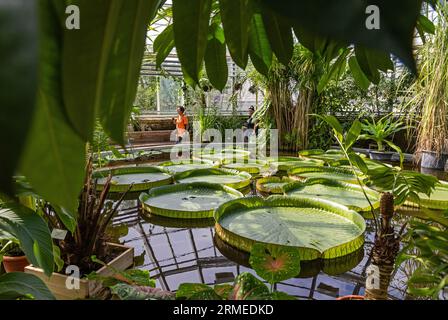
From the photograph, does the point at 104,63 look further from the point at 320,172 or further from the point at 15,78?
the point at 320,172

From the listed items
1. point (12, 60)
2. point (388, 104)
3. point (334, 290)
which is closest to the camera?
point (12, 60)

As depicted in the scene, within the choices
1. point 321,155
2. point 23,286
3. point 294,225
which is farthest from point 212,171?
point 23,286

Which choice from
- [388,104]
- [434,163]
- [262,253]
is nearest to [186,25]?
[262,253]

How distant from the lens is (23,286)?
3.10 ft

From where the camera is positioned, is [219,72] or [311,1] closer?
[311,1]

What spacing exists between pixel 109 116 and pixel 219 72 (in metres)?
0.29

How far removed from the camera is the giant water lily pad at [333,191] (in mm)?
3082

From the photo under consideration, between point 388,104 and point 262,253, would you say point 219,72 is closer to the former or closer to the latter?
point 262,253

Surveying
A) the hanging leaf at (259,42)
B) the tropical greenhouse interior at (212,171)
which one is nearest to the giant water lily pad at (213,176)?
the tropical greenhouse interior at (212,171)

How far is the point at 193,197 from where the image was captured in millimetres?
3217

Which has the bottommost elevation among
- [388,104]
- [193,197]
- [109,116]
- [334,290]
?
[334,290]

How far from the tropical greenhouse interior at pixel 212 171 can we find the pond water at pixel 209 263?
0.04 feet

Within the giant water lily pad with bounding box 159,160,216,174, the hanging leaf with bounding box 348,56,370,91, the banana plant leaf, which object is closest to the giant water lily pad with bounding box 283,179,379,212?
the banana plant leaf

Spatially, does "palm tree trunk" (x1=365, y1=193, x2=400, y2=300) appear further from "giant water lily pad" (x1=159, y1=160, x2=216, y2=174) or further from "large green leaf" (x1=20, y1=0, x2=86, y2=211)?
"giant water lily pad" (x1=159, y1=160, x2=216, y2=174)
